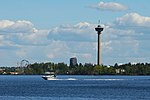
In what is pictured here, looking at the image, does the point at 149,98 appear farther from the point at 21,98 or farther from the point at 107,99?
the point at 21,98

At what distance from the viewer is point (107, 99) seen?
155375 mm

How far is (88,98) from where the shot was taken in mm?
158500

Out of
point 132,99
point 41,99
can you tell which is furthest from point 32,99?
point 132,99

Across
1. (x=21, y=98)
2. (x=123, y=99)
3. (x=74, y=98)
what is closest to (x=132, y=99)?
(x=123, y=99)

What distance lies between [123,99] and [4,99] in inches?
1081

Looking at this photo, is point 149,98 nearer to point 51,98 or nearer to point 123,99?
point 123,99

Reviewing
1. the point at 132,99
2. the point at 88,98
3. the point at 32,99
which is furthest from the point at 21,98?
the point at 132,99

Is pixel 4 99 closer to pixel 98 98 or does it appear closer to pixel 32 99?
pixel 32 99

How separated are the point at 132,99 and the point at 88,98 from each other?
1075 centimetres

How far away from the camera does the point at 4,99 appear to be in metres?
154

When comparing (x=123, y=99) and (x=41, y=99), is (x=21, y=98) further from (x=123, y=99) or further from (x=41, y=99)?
(x=123, y=99)

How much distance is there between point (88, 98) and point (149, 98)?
1440cm

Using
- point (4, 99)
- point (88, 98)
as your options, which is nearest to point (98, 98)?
point (88, 98)

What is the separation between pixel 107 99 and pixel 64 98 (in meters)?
10.6
